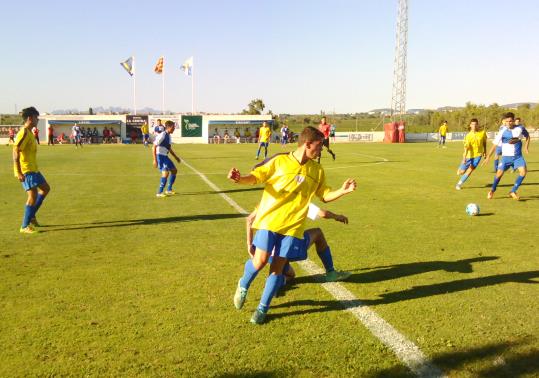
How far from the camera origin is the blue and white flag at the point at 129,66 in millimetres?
59531

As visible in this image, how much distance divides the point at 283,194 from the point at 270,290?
3.00 ft

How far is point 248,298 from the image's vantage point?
501cm

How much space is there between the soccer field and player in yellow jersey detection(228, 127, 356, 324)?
0.40 m

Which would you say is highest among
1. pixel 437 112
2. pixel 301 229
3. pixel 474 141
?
pixel 437 112

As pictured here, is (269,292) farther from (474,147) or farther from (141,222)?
(474,147)

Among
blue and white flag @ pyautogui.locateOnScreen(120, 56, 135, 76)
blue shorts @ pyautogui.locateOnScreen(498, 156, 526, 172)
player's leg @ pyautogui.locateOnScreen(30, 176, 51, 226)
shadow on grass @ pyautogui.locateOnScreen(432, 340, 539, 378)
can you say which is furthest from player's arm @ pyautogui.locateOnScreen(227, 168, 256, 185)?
blue and white flag @ pyautogui.locateOnScreen(120, 56, 135, 76)

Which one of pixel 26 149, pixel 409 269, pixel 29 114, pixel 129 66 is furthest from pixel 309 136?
pixel 129 66

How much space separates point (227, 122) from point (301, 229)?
54.1 m

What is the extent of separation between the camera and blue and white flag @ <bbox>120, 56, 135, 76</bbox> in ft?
195

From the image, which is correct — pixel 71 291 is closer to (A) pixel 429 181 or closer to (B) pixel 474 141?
(B) pixel 474 141

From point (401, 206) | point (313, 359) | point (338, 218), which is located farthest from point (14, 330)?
point (401, 206)

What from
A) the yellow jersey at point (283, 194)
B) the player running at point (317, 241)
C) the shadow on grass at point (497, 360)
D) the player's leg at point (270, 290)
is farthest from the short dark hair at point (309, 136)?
the shadow on grass at point (497, 360)

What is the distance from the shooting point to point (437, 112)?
7588 cm

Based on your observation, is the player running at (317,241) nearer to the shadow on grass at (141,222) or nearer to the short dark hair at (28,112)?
the shadow on grass at (141,222)
